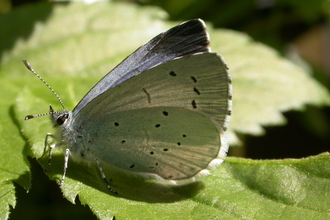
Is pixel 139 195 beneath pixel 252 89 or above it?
above

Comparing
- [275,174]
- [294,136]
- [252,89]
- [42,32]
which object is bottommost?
[294,136]

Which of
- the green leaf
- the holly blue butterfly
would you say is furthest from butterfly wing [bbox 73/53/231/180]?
the green leaf

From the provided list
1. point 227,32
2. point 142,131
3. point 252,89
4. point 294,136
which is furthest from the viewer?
point 294,136

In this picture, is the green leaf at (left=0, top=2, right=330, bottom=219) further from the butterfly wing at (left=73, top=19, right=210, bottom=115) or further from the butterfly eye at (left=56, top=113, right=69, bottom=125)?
the butterfly wing at (left=73, top=19, right=210, bottom=115)

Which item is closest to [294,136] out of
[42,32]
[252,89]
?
[252,89]

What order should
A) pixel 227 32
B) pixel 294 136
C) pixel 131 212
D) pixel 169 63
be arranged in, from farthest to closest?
pixel 294 136 → pixel 227 32 → pixel 169 63 → pixel 131 212

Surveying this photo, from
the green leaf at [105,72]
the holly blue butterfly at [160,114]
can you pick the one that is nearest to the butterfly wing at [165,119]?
the holly blue butterfly at [160,114]

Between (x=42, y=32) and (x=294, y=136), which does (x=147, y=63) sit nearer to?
(x=42, y=32)

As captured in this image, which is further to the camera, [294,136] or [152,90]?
[294,136]
